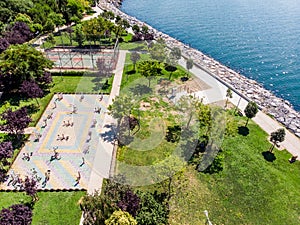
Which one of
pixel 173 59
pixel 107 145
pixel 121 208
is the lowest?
pixel 107 145

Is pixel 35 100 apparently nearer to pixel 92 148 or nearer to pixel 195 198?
pixel 92 148

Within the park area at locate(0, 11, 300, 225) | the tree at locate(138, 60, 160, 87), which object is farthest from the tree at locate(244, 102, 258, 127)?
the tree at locate(138, 60, 160, 87)

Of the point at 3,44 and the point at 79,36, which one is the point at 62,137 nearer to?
the point at 3,44

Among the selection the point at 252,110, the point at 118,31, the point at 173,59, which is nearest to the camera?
the point at 252,110

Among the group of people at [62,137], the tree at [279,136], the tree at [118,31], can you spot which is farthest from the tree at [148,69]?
the tree at [279,136]

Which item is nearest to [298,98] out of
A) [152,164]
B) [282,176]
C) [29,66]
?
[282,176]

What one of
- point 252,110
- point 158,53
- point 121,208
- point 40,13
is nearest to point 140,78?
point 158,53
